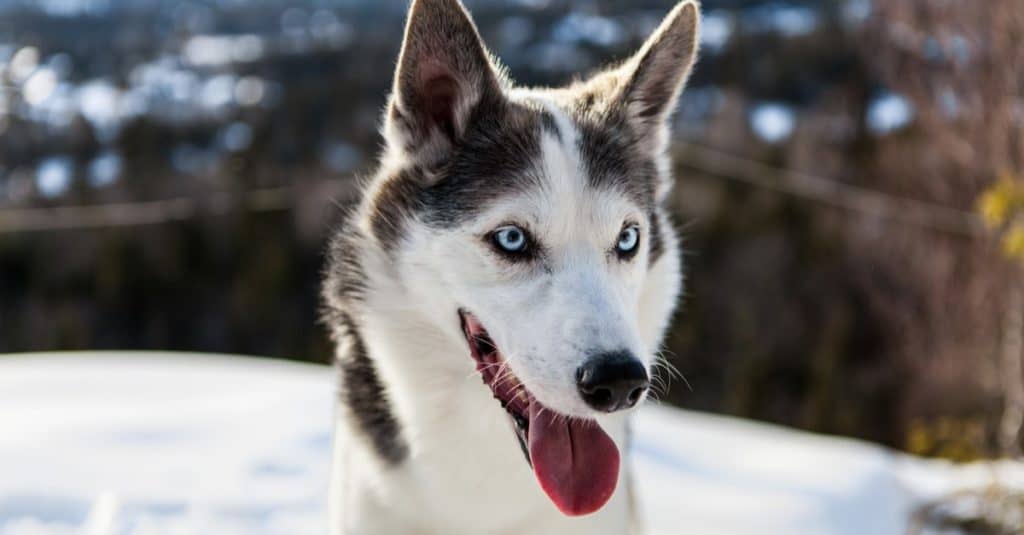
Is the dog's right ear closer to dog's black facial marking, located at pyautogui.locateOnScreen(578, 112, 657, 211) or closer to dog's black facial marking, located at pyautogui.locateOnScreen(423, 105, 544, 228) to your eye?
dog's black facial marking, located at pyautogui.locateOnScreen(423, 105, 544, 228)

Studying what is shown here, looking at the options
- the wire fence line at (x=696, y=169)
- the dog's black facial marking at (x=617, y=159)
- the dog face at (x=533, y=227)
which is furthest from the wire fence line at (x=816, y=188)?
the dog face at (x=533, y=227)

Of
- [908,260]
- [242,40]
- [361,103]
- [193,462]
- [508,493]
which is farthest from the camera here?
[242,40]

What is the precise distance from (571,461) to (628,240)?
0.60 m

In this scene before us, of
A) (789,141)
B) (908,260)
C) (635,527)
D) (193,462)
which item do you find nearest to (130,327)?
(789,141)

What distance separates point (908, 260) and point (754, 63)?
1658 centimetres

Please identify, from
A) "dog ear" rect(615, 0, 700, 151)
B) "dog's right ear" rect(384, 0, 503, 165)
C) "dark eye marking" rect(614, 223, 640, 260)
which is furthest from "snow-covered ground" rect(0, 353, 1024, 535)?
"dog ear" rect(615, 0, 700, 151)

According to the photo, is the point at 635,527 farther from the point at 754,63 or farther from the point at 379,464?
the point at 754,63

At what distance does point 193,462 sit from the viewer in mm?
4215

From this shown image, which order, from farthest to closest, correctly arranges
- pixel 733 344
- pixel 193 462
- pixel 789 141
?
pixel 789 141
pixel 733 344
pixel 193 462

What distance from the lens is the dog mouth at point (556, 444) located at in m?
2.31

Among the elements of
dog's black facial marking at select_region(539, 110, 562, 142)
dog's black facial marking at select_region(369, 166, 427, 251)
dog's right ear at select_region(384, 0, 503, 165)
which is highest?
dog's right ear at select_region(384, 0, 503, 165)

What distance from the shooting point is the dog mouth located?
2.31 m

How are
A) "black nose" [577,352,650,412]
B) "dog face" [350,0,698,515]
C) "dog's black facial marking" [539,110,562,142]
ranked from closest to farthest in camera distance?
"black nose" [577,352,650,412]
"dog face" [350,0,698,515]
"dog's black facial marking" [539,110,562,142]

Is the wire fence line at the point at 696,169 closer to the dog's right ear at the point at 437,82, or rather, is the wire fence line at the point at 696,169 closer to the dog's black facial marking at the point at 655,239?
the dog's black facial marking at the point at 655,239
